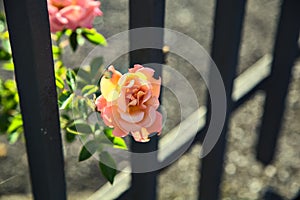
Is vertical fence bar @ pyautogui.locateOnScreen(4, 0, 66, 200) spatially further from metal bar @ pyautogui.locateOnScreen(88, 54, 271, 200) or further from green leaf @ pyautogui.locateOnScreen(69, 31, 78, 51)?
metal bar @ pyautogui.locateOnScreen(88, 54, 271, 200)

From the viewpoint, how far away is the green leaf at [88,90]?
132 cm

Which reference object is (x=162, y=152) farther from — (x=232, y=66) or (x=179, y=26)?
(x=179, y=26)

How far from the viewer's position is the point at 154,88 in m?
1.14

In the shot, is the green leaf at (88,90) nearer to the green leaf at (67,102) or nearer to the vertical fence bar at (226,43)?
the green leaf at (67,102)

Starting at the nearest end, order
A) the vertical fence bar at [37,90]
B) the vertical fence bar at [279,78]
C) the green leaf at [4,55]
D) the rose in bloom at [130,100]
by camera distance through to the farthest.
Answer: the vertical fence bar at [37,90] < the rose in bloom at [130,100] < the green leaf at [4,55] < the vertical fence bar at [279,78]

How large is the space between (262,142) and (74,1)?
1217 millimetres

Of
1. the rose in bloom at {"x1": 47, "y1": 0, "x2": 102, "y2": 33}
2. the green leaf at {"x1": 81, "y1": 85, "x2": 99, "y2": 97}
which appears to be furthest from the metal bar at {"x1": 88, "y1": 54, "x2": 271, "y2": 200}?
the rose in bloom at {"x1": 47, "y1": 0, "x2": 102, "y2": 33}

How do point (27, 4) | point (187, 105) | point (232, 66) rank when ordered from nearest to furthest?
point (27, 4)
point (232, 66)
point (187, 105)

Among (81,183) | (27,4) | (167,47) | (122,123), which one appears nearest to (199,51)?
(167,47)

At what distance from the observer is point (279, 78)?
6.72ft

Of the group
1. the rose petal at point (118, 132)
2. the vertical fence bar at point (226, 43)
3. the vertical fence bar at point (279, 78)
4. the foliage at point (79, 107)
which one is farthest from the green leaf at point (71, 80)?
the vertical fence bar at point (279, 78)

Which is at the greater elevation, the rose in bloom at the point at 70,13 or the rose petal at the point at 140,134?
the rose in bloom at the point at 70,13

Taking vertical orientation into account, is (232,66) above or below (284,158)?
above

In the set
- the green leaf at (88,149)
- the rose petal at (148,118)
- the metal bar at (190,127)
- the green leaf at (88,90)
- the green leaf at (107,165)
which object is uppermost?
the rose petal at (148,118)
